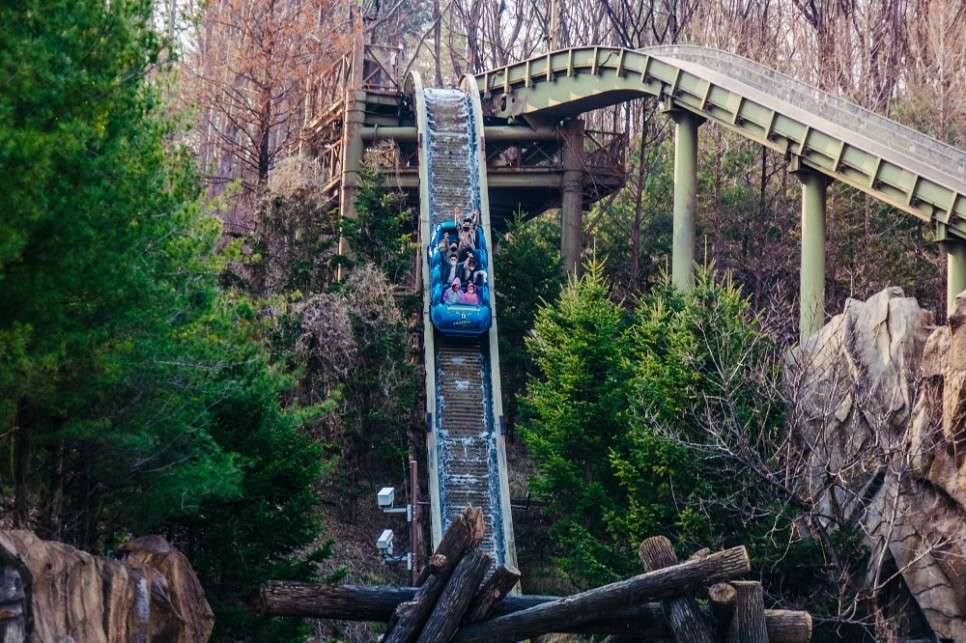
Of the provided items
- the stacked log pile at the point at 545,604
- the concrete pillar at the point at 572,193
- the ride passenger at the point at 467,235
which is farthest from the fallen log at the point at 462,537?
the concrete pillar at the point at 572,193

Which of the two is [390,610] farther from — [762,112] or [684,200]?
[684,200]

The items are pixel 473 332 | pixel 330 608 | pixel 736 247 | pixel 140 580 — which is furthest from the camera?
pixel 736 247

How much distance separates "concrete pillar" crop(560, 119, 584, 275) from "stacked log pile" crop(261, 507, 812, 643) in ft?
73.5

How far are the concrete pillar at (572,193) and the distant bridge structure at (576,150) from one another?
4 centimetres

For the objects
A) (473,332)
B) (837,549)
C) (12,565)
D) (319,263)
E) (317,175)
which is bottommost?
(837,549)

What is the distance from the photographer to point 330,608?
36.3 ft

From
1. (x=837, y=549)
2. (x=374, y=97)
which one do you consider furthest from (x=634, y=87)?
(x=837, y=549)

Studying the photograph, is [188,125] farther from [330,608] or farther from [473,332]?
[473,332]

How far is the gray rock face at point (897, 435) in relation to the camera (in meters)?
18.0

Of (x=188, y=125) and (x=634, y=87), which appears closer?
(x=188, y=125)

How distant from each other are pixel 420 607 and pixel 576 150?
78.9 ft

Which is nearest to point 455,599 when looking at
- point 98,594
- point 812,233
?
point 98,594

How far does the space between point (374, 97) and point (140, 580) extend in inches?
932

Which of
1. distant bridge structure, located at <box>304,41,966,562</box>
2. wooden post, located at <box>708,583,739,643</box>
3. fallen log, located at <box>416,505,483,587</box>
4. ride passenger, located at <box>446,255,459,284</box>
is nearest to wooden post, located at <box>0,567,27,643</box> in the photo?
fallen log, located at <box>416,505,483,587</box>
